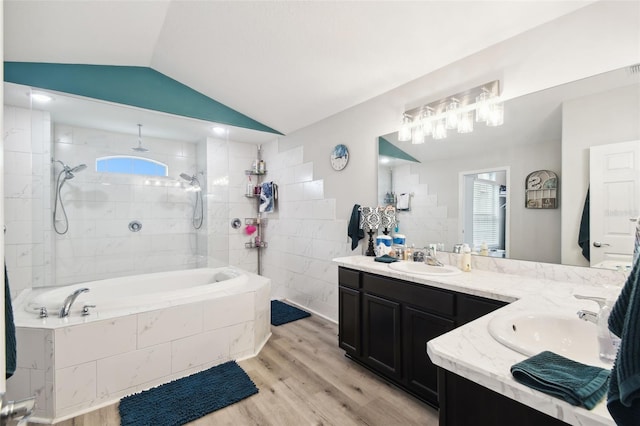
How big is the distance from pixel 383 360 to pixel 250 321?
3.97 ft

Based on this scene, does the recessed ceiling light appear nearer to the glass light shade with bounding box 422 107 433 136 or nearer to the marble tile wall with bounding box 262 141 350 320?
the marble tile wall with bounding box 262 141 350 320

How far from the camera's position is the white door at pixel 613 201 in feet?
5.04

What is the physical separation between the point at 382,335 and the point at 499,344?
4.37 ft

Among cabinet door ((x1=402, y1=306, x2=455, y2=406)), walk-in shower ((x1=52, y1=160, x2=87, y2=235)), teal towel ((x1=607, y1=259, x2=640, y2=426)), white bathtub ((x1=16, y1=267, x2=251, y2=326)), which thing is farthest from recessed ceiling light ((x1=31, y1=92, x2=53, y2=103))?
teal towel ((x1=607, y1=259, x2=640, y2=426))

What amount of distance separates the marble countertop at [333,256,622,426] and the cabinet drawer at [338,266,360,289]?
17.7 inches

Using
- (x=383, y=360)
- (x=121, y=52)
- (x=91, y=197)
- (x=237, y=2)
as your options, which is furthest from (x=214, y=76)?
(x=383, y=360)

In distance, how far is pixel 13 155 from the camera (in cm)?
267

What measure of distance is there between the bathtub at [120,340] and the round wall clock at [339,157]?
5.17 ft

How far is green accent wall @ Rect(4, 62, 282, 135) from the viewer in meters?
2.52

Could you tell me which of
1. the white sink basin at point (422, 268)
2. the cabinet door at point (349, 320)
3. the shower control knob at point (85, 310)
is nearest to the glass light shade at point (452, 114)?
the white sink basin at point (422, 268)

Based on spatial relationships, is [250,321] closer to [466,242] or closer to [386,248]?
[386,248]

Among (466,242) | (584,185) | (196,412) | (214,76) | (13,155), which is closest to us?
(584,185)

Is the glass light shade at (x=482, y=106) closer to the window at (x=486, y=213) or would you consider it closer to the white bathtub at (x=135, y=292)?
the window at (x=486, y=213)

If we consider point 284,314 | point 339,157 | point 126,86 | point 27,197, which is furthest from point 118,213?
point 339,157
